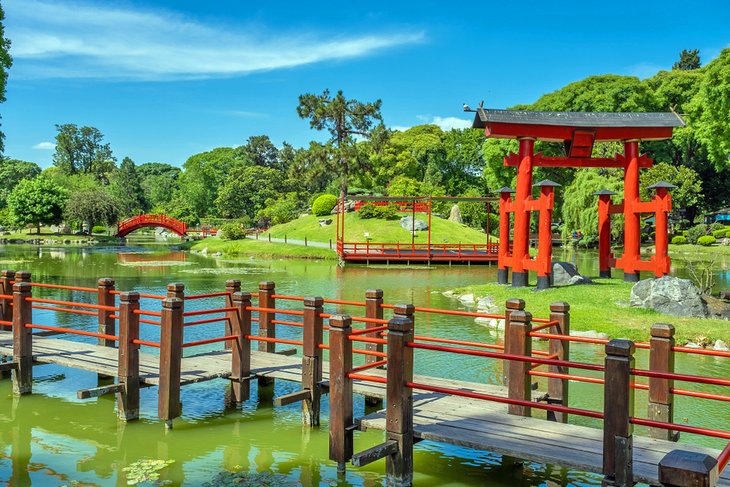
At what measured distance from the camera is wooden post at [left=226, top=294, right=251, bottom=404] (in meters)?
9.80

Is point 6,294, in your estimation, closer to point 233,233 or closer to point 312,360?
point 312,360

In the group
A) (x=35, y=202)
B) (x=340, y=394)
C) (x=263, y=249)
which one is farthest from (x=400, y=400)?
(x=35, y=202)

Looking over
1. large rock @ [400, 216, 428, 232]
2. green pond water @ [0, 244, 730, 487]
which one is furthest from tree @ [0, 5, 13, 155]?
large rock @ [400, 216, 428, 232]

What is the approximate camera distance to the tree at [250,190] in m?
78.7

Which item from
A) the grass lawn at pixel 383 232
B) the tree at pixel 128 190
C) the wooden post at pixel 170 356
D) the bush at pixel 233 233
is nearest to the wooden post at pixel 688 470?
the wooden post at pixel 170 356

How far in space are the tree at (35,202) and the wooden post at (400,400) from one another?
221 ft

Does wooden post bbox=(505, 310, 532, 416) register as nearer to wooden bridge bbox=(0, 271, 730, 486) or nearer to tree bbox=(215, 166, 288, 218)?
wooden bridge bbox=(0, 271, 730, 486)

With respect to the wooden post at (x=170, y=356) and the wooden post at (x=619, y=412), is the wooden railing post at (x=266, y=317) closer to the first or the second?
the wooden post at (x=170, y=356)

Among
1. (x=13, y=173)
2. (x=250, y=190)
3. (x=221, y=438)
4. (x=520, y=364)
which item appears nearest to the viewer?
(x=520, y=364)

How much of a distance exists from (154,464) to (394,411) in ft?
10.6

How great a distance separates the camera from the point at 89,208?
2562 inches

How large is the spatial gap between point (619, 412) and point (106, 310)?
9.58 m

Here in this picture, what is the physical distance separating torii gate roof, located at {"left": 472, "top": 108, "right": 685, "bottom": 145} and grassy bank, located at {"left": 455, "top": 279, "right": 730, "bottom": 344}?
517 centimetres

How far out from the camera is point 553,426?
7.04m
